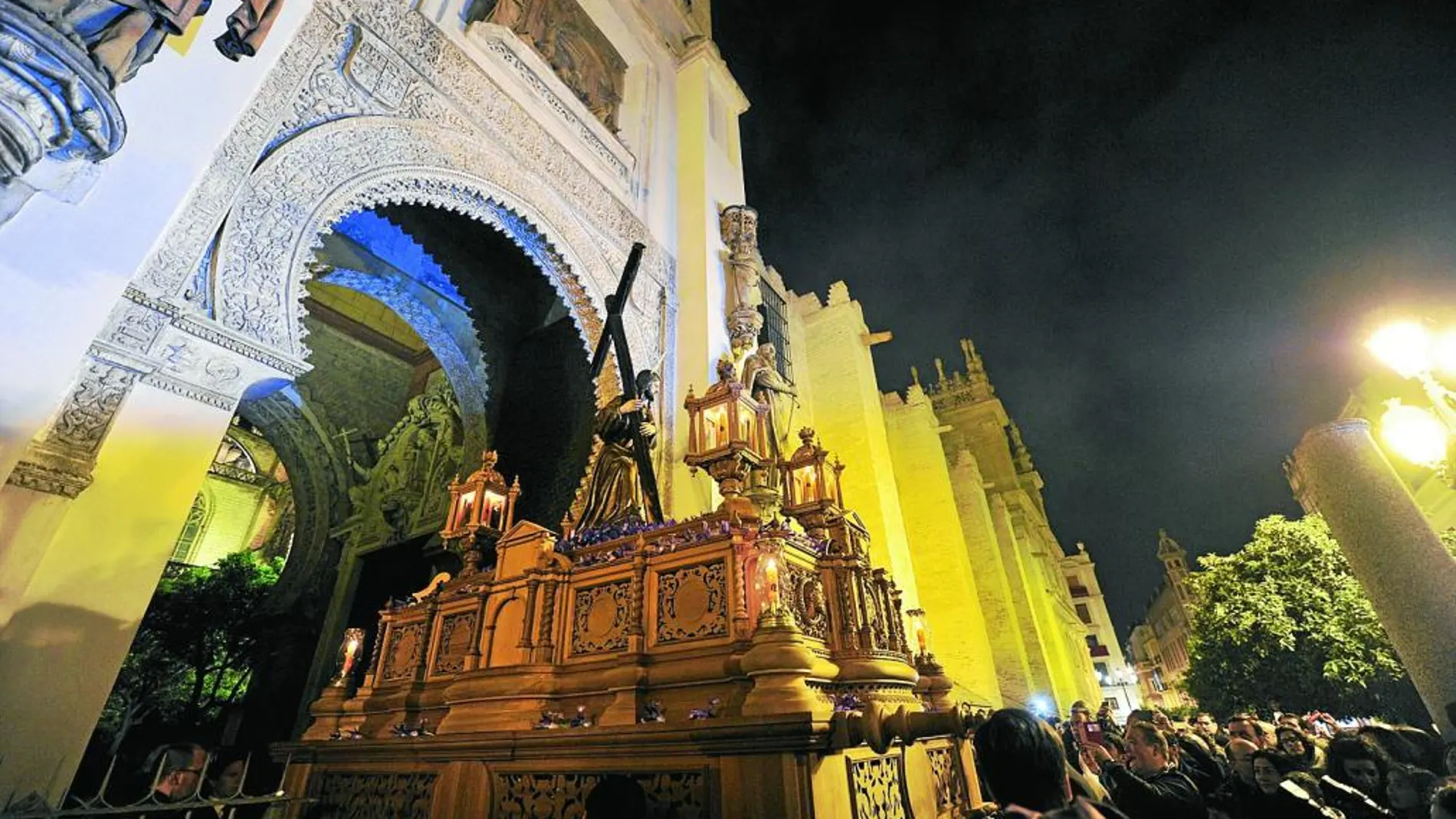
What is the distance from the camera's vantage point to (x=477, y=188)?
6.89m

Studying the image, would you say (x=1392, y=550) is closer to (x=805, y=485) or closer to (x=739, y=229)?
(x=805, y=485)

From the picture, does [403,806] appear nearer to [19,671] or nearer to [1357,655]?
[19,671]

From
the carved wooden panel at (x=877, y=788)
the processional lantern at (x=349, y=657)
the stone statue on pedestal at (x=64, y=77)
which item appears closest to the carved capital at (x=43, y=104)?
the stone statue on pedestal at (x=64, y=77)

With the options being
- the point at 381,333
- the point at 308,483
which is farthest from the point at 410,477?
the point at 381,333

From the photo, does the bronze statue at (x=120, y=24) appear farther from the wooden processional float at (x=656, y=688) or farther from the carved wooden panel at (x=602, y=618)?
the carved wooden panel at (x=602, y=618)

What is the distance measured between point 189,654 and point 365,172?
1105cm

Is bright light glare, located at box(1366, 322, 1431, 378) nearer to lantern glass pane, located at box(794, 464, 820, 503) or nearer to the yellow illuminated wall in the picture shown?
lantern glass pane, located at box(794, 464, 820, 503)

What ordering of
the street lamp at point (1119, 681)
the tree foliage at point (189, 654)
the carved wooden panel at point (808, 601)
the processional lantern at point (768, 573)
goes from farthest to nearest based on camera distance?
the street lamp at point (1119, 681) → the tree foliage at point (189, 654) → the carved wooden panel at point (808, 601) → the processional lantern at point (768, 573)

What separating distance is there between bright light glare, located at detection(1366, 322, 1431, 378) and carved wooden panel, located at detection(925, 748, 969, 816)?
15.6ft

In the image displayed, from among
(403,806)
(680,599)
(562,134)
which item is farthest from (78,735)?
(562,134)

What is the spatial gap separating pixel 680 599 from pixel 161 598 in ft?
42.2

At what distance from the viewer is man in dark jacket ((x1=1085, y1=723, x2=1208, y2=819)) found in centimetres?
262

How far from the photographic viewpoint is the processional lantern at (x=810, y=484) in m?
6.20

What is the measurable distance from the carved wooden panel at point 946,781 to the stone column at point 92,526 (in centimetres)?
487
